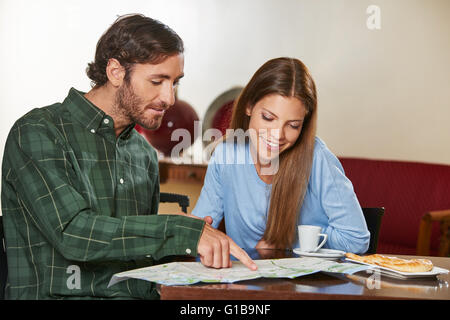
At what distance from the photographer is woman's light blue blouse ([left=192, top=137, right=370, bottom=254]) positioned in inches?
67.2

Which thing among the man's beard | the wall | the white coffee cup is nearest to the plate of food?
the white coffee cup

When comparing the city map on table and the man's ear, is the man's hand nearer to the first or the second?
the city map on table

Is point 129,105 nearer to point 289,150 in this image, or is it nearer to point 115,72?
point 115,72

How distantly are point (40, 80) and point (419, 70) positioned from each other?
2.63m

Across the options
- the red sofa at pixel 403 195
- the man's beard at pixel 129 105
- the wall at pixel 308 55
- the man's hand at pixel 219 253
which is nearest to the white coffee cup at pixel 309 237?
the man's hand at pixel 219 253

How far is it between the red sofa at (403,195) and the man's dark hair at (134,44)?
204 centimetres

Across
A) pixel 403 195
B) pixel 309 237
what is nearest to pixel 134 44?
pixel 309 237

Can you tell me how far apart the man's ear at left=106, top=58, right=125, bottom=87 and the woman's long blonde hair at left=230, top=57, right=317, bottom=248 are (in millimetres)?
A: 437

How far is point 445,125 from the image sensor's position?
3729 mm

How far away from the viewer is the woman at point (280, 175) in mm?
1682

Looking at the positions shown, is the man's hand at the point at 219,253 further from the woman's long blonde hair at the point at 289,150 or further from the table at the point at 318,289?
the woman's long blonde hair at the point at 289,150

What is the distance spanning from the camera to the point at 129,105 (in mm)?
1584

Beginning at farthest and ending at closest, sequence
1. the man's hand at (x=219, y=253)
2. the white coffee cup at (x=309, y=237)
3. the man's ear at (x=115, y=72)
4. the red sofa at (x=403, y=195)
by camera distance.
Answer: the red sofa at (x=403, y=195) → the man's ear at (x=115, y=72) → the white coffee cup at (x=309, y=237) → the man's hand at (x=219, y=253)
